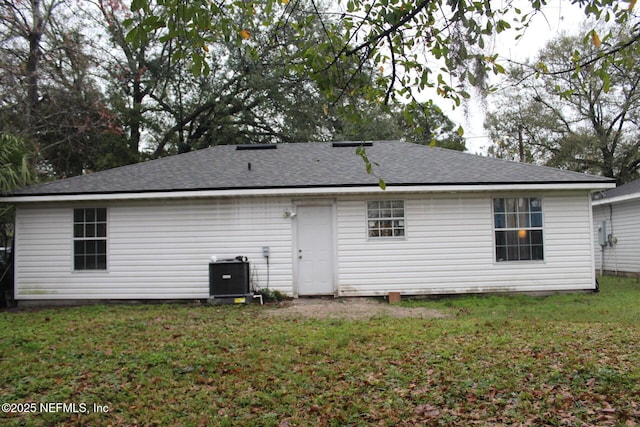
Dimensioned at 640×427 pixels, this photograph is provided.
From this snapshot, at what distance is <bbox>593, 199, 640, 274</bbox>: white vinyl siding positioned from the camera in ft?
48.0

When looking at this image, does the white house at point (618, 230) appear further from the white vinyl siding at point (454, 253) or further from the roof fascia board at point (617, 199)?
the white vinyl siding at point (454, 253)

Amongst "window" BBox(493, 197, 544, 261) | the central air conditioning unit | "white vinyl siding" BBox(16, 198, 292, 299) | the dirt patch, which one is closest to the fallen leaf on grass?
the dirt patch

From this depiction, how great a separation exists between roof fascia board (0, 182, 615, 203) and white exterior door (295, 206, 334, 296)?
0.69 metres

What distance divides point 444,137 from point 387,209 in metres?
28.7

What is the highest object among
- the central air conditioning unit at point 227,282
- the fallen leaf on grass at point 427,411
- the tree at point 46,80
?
the tree at point 46,80

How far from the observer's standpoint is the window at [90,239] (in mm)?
10727

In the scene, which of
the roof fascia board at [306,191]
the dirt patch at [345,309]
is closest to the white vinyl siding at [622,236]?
the roof fascia board at [306,191]

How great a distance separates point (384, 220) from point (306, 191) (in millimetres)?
1880

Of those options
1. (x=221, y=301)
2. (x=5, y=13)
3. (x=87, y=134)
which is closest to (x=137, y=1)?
(x=221, y=301)

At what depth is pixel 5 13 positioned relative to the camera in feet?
43.2

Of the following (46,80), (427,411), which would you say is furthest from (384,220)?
(46,80)

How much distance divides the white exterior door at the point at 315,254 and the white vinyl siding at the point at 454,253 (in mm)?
276

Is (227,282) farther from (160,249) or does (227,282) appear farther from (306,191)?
(306,191)

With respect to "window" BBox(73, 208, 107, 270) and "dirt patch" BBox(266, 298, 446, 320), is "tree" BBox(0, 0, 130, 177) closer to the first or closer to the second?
"window" BBox(73, 208, 107, 270)
